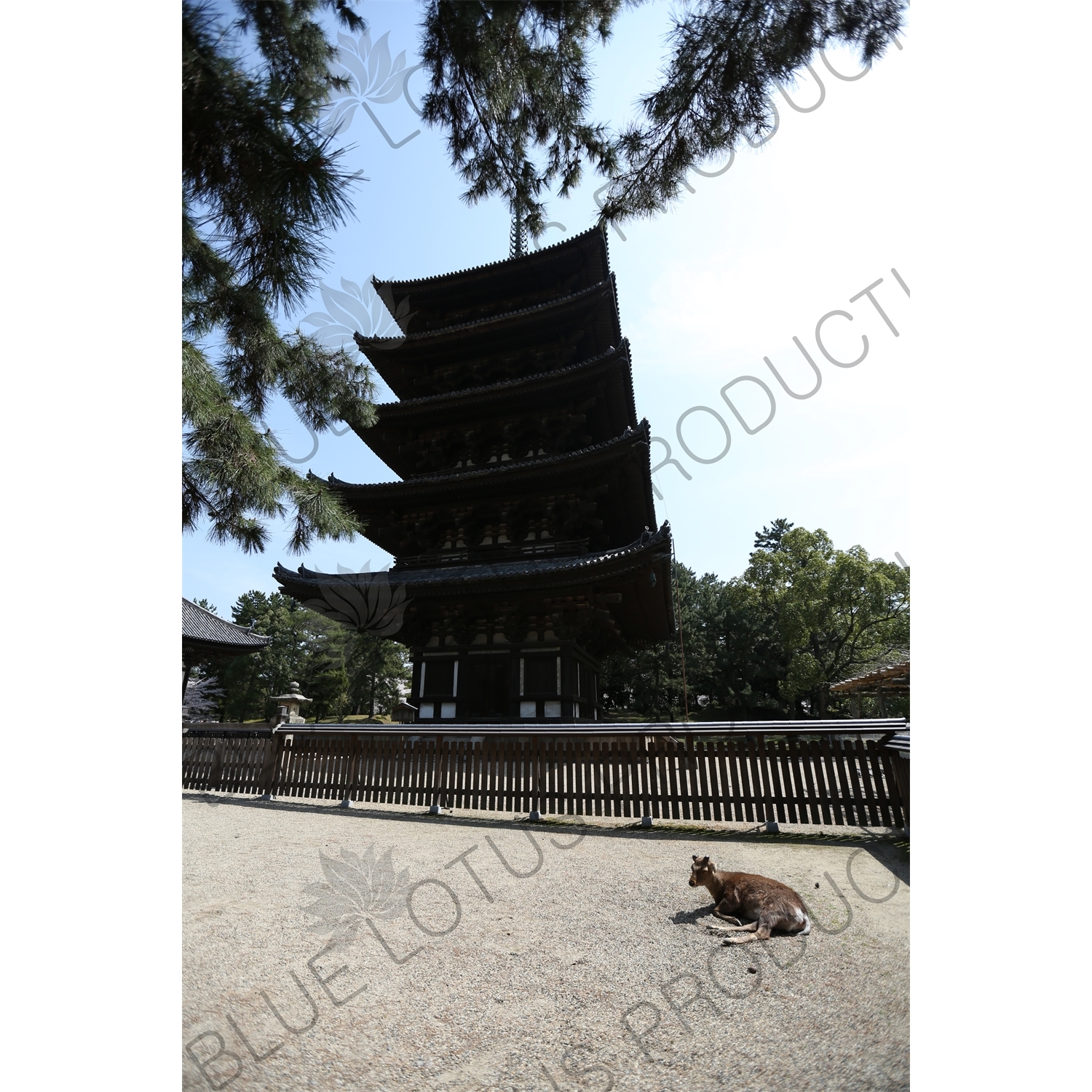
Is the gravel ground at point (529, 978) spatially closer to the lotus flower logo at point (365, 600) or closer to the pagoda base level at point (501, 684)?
the pagoda base level at point (501, 684)

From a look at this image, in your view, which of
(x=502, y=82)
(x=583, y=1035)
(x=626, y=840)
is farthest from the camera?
(x=626, y=840)

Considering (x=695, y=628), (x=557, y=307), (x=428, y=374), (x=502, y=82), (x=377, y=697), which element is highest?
(x=557, y=307)

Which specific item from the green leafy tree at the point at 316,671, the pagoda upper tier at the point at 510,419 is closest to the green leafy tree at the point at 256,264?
the pagoda upper tier at the point at 510,419

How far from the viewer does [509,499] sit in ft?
33.8

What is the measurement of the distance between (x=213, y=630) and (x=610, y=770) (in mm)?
12158

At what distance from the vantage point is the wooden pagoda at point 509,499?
9.22 meters

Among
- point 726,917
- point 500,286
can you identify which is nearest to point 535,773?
point 726,917

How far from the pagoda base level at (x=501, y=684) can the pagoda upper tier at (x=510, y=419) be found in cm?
375

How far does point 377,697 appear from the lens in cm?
2884

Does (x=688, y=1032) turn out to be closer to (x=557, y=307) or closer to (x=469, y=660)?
(x=469, y=660)

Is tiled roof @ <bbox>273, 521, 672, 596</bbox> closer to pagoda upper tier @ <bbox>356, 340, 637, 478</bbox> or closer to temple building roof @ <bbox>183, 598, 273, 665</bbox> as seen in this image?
pagoda upper tier @ <bbox>356, 340, 637, 478</bbox>

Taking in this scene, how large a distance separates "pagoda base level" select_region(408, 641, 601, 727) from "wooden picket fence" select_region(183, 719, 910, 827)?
7.10ft

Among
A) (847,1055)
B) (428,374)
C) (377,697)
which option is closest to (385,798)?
(847,1055)

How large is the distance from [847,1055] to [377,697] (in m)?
29.8
